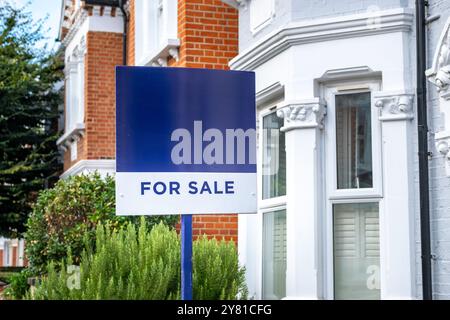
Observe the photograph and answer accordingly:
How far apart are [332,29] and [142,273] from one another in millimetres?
3175

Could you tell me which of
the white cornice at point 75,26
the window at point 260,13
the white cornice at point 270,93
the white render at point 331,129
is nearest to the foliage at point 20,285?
the white cornice at point 270,93

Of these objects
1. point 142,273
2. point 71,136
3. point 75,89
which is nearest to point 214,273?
point 142,273

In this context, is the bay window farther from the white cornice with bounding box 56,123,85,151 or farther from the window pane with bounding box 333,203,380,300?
the white cornice with bounding box 56,123,85,151

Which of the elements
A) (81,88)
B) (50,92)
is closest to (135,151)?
(81,88)

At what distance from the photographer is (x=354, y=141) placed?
752 cm

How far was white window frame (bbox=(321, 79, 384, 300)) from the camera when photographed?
730 cm

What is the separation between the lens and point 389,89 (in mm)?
7160

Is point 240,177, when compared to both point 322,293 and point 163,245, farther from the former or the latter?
point 322,293

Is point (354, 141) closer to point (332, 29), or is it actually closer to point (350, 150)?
point (350, 150)

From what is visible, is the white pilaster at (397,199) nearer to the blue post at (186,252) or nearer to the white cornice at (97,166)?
the blue post at (186,252)

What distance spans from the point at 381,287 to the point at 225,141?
11.1ft

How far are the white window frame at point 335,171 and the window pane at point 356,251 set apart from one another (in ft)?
0.17

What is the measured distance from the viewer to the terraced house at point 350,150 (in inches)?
271

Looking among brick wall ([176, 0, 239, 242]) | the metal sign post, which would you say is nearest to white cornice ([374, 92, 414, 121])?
the metal sign post
